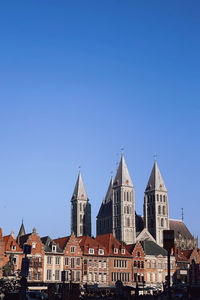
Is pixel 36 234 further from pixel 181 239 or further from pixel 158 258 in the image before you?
pixel 181 239

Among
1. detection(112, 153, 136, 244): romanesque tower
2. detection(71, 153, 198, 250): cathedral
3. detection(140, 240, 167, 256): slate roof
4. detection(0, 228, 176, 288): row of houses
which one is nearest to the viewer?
detection(0, 228, 176, 288): row of houses

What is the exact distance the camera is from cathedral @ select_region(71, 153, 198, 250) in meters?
141

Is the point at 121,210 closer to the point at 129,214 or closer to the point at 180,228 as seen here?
the point at 129,214

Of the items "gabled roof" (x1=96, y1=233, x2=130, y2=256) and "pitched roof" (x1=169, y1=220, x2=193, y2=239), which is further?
"pitched roof" (x1=169, y1=220, x2=193, y2=239)

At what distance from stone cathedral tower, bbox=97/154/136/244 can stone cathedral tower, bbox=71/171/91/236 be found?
283 inches

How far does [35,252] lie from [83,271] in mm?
9940

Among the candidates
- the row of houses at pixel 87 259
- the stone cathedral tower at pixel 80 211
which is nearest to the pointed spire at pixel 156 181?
the stone cathedral tower at pixel 80 211

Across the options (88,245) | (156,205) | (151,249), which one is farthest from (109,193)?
(88,245)

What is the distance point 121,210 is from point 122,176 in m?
10.3

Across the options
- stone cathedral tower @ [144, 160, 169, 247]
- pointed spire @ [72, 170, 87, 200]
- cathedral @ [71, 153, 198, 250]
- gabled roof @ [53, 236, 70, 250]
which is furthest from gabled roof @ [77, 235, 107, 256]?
pointed spire @ [72, 170, 87, 200]

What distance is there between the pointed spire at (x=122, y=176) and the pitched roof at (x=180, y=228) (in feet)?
65.5

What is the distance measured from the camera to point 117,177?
479 feet

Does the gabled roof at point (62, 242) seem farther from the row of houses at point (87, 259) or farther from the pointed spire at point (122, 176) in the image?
the pointed spire at point (122, 176)

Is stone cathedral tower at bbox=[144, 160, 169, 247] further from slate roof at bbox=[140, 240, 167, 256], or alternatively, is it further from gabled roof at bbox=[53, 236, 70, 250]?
gabled roof at bbox=[53, 236, 70, 250]
